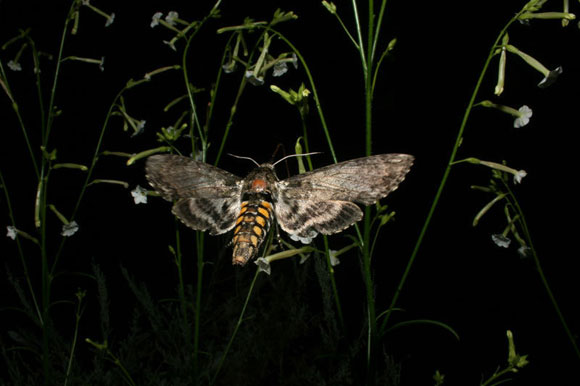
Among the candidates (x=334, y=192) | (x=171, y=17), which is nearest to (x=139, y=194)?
(x=171, y=17)

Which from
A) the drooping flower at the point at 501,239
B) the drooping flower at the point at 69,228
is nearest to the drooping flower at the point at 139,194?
the drooping flower at the point at 69,228

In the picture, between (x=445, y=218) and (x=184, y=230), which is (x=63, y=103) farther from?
A: (x=445, y=218)

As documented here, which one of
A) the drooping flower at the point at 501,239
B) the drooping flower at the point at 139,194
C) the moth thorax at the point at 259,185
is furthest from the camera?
the drooping flower at the point at 139,194

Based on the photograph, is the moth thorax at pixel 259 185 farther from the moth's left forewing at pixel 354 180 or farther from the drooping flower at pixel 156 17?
the drooping flower at pixel 156 17

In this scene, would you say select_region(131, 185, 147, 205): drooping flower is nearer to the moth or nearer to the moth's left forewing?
the moth

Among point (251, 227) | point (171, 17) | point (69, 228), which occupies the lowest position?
point (69, 228)

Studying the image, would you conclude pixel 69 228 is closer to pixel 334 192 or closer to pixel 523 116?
pixel 334 192

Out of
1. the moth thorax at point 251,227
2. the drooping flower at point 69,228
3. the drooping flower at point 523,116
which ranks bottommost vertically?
the drooping flower at point 69,228
